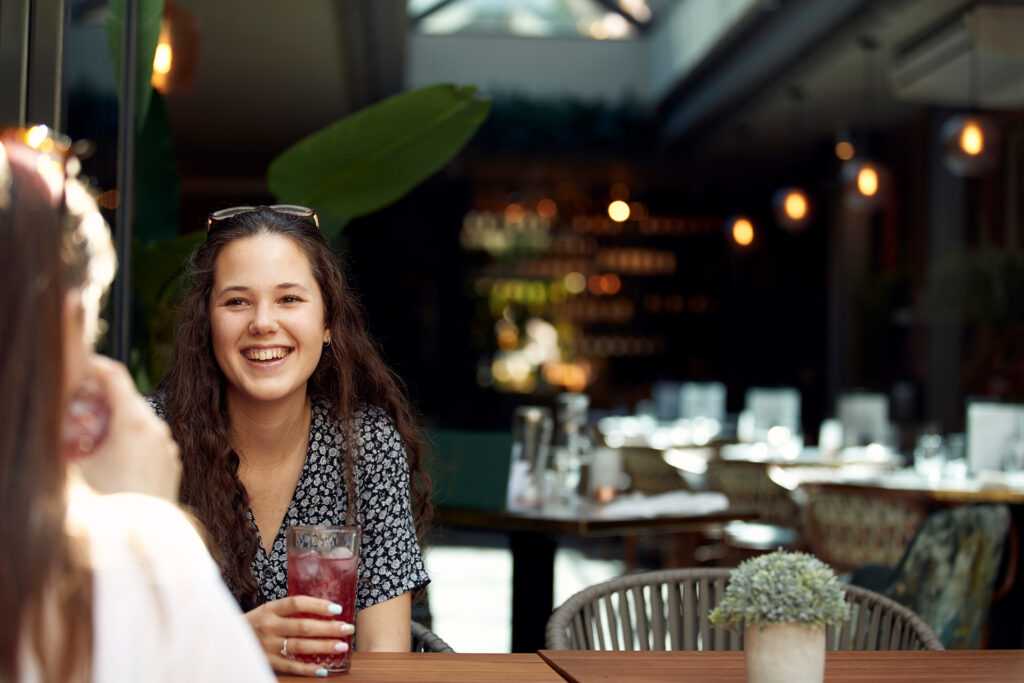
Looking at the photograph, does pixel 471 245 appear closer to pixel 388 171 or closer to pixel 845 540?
pixel 845 540

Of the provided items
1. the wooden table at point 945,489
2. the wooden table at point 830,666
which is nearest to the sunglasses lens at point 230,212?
the wooden table at point 830,666

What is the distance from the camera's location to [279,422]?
82.0 inches

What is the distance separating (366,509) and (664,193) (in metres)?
11.7

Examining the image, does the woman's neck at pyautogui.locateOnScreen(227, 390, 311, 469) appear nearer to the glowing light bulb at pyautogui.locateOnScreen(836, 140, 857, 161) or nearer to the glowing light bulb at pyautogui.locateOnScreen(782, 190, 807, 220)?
the glowing light bulb at pyautogui.locateOnScreen(836, 140, 857, 161)

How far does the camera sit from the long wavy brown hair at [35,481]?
85cm

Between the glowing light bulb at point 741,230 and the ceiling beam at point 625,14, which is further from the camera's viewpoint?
the ceiling beam at point 625,14

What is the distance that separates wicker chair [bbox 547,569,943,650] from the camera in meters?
2.17

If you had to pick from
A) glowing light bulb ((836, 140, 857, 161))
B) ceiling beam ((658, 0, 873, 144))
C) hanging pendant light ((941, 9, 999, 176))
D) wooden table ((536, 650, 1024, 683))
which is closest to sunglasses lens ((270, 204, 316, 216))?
wooden table ((536, 650, 1024, 683))

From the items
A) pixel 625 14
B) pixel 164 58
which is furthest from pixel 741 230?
pixel 164 58

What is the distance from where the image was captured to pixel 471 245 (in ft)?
43.4

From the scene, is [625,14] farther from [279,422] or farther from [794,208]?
[279,422]

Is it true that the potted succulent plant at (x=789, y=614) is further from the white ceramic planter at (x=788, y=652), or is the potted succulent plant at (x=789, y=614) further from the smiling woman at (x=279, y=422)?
the smiling woman at (x=279, y=422)

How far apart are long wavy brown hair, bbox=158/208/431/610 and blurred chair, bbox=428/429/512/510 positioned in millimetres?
1370

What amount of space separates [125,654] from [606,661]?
0.94 meters
